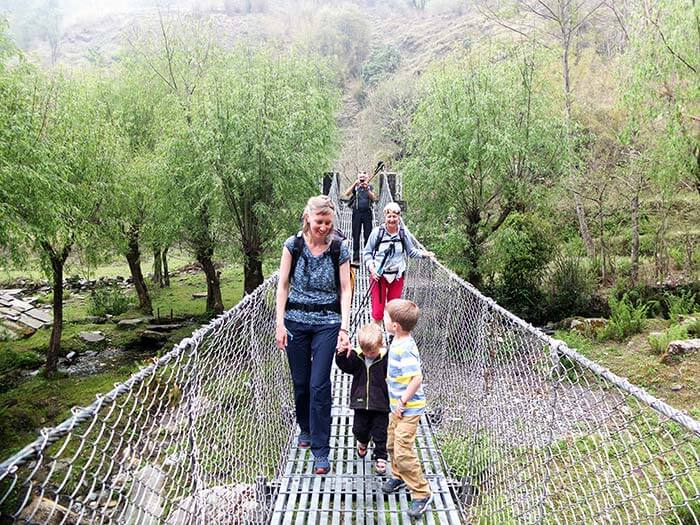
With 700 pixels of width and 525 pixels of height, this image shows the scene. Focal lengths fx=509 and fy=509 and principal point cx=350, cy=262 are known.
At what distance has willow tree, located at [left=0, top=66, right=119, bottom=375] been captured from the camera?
20.7ft

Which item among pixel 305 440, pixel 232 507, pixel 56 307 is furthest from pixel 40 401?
pixel 232 507

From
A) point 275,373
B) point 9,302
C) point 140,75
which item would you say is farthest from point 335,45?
point 275,373

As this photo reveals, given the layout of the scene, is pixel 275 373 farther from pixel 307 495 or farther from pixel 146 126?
pixel 146 126

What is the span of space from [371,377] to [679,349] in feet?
19.6

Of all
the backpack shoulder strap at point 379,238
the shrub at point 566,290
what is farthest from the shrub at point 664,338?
the backpack shoulder strap at point 379,238

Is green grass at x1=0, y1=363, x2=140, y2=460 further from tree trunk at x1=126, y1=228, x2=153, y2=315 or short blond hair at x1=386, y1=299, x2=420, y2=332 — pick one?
short blond hair at x1=386, y1=299, x2=420, y2=332

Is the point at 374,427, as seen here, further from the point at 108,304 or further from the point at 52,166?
the point at 108,304

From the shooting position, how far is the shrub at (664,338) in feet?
23.0

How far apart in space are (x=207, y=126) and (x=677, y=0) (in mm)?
7796

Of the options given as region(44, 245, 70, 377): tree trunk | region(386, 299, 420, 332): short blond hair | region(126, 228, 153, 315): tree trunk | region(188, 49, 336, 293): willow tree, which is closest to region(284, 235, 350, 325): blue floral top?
region(386, 299, 420, 332): short blond hair

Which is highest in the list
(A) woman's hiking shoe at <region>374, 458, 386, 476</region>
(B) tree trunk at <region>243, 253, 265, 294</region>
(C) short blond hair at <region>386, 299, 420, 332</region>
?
(C) short blond hair at <region>386, 299, 420, 332</region>

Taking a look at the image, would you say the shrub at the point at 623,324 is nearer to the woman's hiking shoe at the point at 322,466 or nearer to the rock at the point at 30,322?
the woman's hiking shoe at the point at 322,466

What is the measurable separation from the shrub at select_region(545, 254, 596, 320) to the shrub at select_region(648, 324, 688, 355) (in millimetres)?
2243

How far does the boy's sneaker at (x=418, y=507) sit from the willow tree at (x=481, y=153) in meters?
6.99
